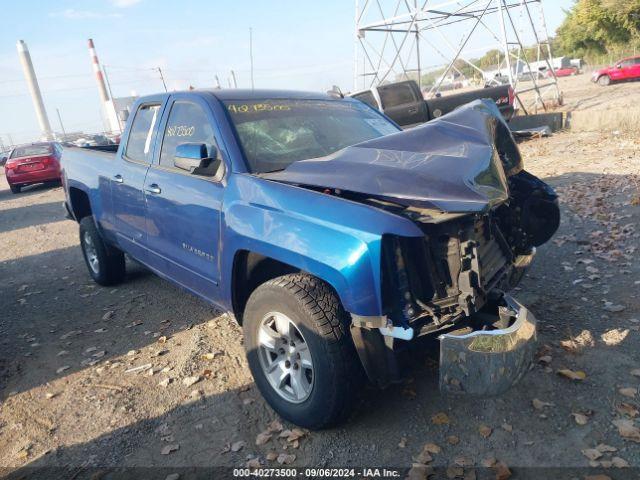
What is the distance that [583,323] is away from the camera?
3.85 m

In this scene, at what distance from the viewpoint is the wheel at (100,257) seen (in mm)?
5652

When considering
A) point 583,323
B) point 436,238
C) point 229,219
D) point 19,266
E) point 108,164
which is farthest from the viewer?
point 19,266

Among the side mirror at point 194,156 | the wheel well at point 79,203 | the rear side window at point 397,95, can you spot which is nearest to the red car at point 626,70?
the rear side window at point 397,95

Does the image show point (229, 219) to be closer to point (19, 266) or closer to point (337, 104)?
point (337, 104)

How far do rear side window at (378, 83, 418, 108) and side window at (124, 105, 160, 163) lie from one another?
794 cm

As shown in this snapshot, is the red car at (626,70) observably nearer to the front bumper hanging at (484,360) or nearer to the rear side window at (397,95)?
the rear side window at (397,95)

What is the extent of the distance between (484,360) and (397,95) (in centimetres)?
1031

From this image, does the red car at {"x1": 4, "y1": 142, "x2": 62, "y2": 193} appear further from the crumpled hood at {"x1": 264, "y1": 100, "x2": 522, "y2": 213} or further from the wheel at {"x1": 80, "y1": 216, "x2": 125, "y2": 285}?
the crumpled hood at {"x1": 264, "y1": 100, "x2": 522, "y2": 213}

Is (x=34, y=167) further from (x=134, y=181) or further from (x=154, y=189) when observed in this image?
(x=154, y=189)

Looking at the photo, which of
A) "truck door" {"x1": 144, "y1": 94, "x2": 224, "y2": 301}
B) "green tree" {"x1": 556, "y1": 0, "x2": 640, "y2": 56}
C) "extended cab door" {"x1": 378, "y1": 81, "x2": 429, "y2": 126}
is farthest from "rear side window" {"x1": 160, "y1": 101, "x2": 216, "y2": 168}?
"green tree" {"x1": 556, "y1": 0, "x2": 640, "y2": 56}

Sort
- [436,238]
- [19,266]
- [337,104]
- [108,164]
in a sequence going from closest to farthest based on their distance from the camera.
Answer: [436,238] < [337,104] < [108,164] < [19,266]

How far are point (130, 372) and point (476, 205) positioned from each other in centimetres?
302

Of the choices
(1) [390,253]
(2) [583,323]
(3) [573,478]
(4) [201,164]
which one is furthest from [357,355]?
(2) [583,323]

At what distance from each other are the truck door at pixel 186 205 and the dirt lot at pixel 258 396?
763mm
